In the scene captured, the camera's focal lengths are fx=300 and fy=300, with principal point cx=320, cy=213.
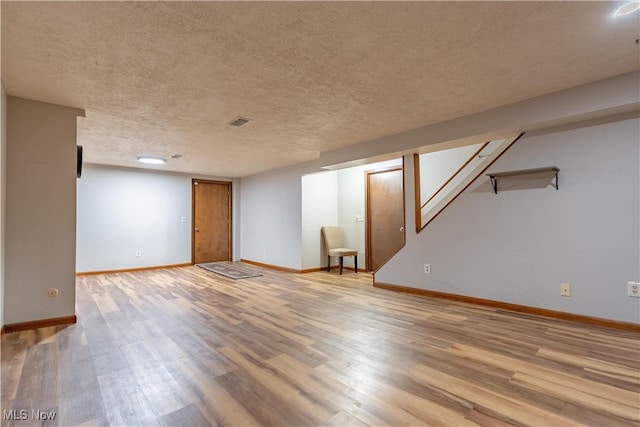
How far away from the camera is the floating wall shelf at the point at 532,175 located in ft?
10.2

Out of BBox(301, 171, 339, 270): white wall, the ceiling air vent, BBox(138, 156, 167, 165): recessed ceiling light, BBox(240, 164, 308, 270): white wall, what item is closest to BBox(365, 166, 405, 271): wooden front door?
BBox(301, 171, 339, 270): white wall

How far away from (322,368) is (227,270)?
4721mm

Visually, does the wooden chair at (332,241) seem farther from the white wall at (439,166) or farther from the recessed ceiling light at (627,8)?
the recessed ceiling light at (627,8)

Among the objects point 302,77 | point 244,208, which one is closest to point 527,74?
point 302,77

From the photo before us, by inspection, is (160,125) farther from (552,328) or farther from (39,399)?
(552,328)

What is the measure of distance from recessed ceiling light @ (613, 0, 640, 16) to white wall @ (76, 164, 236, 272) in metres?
7.37

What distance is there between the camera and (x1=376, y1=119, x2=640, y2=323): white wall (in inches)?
108

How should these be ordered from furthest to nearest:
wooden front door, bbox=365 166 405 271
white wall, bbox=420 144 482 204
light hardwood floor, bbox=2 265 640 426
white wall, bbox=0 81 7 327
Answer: wooden front door, bbox=365 166 405 271, white wall, bbox=420 144 482 204, white wall, bbox=0 81 7 327, light hardwood floor, bbox=2 265 640 426

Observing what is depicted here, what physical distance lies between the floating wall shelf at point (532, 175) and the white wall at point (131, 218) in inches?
252

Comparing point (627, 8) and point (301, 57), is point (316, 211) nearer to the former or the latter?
point (301, 57)

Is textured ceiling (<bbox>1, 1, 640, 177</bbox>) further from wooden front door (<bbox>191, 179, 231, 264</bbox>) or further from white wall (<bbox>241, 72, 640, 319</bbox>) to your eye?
wooden front door (<bbox>191, 179, 231, 264</bbox>)

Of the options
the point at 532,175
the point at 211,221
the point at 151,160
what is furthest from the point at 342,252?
the point at 151,160

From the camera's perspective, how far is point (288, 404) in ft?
5.48

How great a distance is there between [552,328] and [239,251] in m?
6.73
